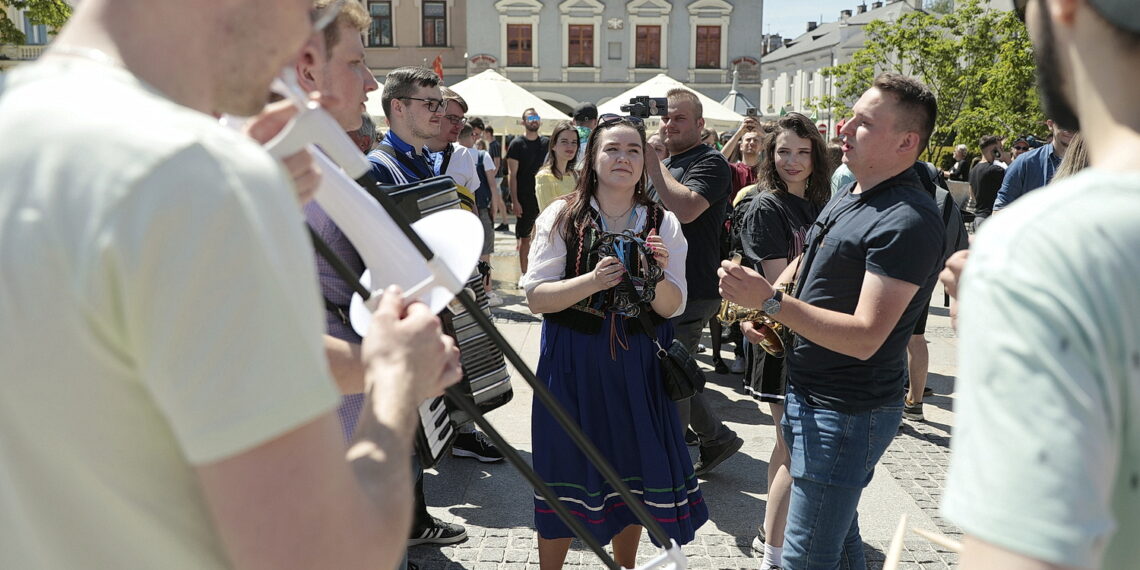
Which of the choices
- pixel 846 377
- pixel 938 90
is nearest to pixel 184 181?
pixel 846 377

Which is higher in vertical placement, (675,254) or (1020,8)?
(1020,8)

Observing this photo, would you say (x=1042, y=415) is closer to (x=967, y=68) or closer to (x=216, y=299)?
(x=216, y=299)

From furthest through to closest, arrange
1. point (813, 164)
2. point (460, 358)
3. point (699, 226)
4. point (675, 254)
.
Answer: point (699, 226)
point (813, 164)
point (675, 254)
point (460, 358)

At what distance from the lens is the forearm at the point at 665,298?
3592mm

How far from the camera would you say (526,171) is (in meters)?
12.2

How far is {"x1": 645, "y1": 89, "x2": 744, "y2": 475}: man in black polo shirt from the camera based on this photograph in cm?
490

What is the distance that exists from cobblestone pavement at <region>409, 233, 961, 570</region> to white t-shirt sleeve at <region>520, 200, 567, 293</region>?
4.20ft

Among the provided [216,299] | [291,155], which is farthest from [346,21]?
[216,299]

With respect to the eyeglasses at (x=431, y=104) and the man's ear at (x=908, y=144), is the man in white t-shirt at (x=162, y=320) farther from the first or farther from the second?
the eyeglasses at (x=431, y=104)

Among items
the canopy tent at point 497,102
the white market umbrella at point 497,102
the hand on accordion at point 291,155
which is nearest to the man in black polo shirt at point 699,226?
the hand on accordion at point 291,155

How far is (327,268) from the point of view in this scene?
94.7 inches

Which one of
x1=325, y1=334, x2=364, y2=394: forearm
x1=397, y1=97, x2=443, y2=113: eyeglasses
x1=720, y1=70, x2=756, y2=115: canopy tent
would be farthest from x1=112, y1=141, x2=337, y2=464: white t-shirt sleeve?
x1=720, y1=70, x2=756, y2=115: canopy tent

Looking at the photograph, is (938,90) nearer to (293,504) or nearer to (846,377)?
(846,377)

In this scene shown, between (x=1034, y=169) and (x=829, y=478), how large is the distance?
397 cm
